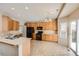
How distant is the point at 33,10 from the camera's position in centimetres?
240

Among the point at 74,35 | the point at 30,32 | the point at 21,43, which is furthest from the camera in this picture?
the point at 74,35

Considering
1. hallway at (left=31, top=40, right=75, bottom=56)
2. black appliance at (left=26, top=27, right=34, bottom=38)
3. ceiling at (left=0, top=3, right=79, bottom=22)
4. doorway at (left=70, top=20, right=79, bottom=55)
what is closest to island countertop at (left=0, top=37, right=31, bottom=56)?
black appliance at (left=26, top=27, right=34, bottom=38)

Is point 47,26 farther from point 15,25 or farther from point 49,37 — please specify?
point 15,25

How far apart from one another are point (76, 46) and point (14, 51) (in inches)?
74.1

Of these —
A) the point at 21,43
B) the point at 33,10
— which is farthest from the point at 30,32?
the point at 33,10

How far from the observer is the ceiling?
2.21 meters

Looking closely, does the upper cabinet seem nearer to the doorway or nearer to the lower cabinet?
the lower cabinet

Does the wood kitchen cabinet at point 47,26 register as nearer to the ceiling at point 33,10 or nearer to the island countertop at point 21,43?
the ceiling at point 33,10

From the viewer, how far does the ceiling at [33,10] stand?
221 cm

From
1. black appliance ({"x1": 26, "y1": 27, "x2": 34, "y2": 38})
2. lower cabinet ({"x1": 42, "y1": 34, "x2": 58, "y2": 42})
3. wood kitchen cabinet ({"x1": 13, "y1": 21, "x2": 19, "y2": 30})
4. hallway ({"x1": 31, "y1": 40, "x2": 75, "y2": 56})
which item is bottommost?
hallway ({"x1": 31, "y1": 40, "x2": 75, "y2": 56})

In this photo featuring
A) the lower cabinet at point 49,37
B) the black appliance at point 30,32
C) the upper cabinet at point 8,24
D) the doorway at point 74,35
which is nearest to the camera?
the upper cabinet at point 8,24

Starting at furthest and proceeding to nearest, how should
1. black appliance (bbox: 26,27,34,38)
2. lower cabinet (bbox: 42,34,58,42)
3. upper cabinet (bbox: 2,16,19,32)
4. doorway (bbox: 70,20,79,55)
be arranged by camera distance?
doorway (bbox: 70,20,79,55), lower cabinet (bbox: 42,34,58,42), black appliance (bbox: 26,27,34,38), upper cabinet (bbox: 2,16,19,32)

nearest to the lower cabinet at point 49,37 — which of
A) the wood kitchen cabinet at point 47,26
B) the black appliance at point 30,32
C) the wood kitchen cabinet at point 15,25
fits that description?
the wood kitchen cabinet at point 47,26

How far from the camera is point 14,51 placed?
2.28 meters
